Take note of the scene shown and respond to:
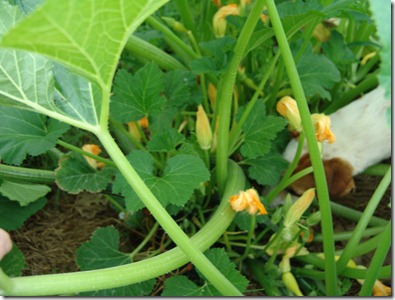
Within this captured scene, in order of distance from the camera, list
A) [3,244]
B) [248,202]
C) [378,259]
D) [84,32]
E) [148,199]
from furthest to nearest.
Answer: [248,202] → [378,259] → [148,199] → [3,244] → [84,32]

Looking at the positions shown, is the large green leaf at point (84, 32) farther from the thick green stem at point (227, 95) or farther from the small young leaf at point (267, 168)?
the small young leaf at point (267, 168)

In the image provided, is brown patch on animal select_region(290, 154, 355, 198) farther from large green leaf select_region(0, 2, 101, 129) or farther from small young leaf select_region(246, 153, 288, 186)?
large green leaf select_region(0, 2, 101, 129)

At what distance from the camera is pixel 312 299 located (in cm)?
128

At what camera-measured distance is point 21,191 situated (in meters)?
1.50

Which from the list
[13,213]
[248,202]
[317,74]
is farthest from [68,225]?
[317,74]

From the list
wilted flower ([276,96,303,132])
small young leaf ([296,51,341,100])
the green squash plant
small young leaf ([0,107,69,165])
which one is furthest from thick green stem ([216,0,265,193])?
small young leaf ([0,107,69,165])

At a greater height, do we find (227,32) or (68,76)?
(68,76)

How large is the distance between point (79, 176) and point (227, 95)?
1.31 feet

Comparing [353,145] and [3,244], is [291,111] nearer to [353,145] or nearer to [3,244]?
[353,145]

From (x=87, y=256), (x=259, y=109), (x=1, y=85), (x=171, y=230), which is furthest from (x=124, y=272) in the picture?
(x=259, y=109)

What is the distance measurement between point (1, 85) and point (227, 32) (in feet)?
2.80

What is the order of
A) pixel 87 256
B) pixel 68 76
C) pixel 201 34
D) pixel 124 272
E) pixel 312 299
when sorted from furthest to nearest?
pixel 201 34 < pixel 87 256 < pixel 312 299 < pixel 68 76 < pixel 124 272

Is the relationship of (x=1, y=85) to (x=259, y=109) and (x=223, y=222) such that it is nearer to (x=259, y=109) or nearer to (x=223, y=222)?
(x=223, y=222)

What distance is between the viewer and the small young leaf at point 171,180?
1204 mm
